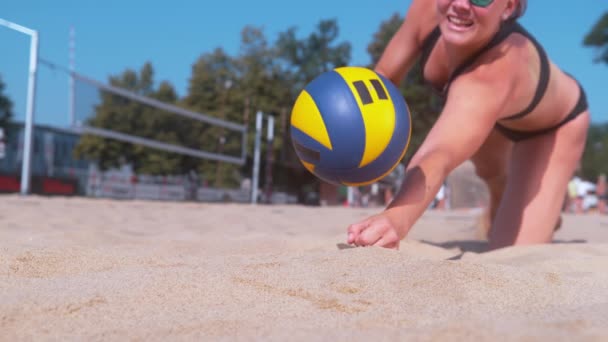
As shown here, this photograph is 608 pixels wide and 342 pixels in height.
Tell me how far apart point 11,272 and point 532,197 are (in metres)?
2.59

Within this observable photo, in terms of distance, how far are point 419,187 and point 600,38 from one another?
1362 inches

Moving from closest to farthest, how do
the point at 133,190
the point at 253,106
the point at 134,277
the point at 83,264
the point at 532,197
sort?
the point at 134,277, the point at 83,264, the point at 532,197, the point at 133,190, the point at 253,106

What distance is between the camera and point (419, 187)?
2.30 meters

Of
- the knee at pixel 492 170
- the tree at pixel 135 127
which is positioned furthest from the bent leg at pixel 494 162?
the tree at pixel 135 127

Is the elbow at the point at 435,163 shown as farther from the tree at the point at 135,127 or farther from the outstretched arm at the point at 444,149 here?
the tree at the point at 135,127

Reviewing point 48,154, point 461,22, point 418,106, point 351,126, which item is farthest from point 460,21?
point 48,154

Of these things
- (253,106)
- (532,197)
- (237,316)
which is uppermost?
(253,106)

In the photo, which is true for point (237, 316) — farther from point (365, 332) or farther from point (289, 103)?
point (289, 103)

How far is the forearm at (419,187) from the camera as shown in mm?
2264

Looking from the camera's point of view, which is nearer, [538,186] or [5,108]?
[538,186]

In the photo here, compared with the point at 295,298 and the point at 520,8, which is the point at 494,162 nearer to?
the point at 520,8

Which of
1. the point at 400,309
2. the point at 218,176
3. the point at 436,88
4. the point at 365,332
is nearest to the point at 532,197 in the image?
the point at 436,88

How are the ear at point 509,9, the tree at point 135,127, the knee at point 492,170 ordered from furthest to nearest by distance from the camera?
1. the tree at point 135,127
2. the knee at point 492,170
3. the ear at point 509,9

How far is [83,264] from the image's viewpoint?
6.21ft
